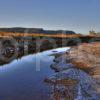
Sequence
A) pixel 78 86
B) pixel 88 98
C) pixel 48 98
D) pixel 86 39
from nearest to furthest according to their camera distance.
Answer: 1. pixel 88 98
2. pixel 48 98
3. pixel 78 86
4. pixel 86 39

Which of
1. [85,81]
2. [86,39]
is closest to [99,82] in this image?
[85,81]

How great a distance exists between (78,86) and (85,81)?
182cm

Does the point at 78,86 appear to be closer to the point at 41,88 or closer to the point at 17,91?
the point at 41,88

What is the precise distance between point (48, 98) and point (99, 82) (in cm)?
440

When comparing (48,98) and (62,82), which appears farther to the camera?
(62,82)

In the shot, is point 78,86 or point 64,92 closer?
point 64,92

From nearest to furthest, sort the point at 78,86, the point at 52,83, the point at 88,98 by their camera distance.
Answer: the point at 88,98 → the point at 78,86 → the point at 52,83

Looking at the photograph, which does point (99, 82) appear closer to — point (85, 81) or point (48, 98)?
point (85, 81)

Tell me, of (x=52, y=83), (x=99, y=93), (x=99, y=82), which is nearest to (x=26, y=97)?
(x=52, y=83)

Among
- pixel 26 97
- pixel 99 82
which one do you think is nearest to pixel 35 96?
pixel 26 97

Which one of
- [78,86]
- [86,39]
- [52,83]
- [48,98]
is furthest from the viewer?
[86,39]

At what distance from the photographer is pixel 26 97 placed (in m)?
14.9

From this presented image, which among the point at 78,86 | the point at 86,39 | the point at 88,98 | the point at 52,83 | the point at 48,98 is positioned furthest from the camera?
the point at 86,39

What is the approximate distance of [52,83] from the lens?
17109 millimetres
